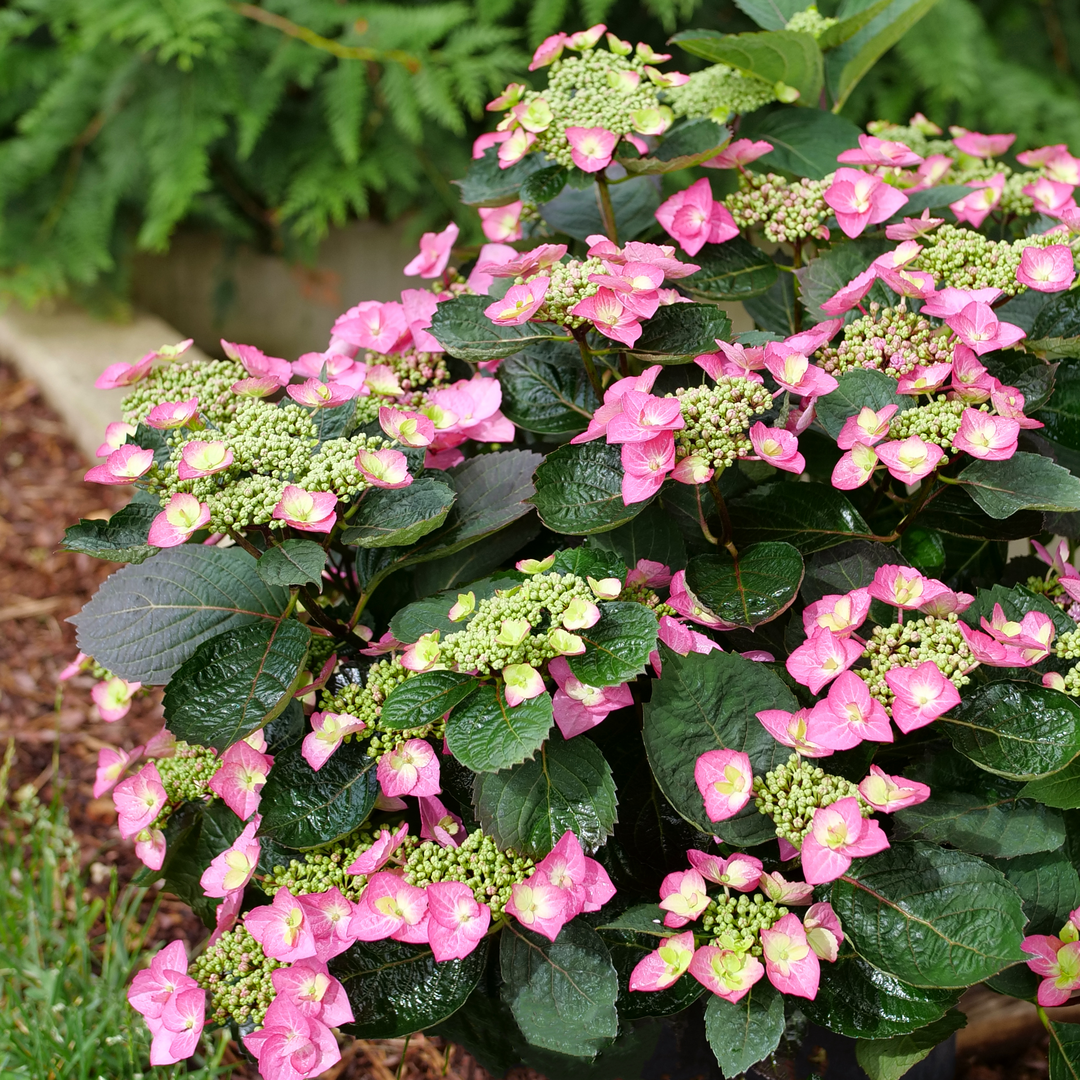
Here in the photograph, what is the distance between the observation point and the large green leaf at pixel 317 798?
2.35 ft

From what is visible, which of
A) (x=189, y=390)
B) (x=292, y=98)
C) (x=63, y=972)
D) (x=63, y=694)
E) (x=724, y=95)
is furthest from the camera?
(x=292, y=98)

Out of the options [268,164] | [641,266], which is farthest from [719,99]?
[268,164]

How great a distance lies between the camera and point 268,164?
2.59 meters

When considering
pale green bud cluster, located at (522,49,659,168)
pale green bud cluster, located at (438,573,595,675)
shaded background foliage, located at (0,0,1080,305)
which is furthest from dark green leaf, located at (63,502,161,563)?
shaded background foliage, located at (0,0,1080,305)

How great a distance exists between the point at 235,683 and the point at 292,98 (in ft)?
7.82

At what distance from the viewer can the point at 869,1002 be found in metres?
0.69

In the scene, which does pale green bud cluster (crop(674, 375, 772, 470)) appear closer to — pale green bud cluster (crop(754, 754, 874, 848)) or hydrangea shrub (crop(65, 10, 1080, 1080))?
hydrangea shrub (crop(65, 10, 1080, 1080))

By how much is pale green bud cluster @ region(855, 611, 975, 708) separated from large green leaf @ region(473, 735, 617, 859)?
18cm

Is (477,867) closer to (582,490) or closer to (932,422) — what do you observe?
→ (582,490)

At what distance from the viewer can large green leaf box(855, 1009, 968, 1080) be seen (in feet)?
2.39

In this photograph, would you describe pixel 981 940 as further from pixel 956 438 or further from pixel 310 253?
pixel 310 253

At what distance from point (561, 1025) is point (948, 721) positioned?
0.33 meters

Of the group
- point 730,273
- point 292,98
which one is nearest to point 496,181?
point 730,273

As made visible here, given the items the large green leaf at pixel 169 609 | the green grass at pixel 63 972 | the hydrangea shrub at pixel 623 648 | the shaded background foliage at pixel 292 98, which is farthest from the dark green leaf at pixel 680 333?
the shaded background foliage at pixel 292 98
